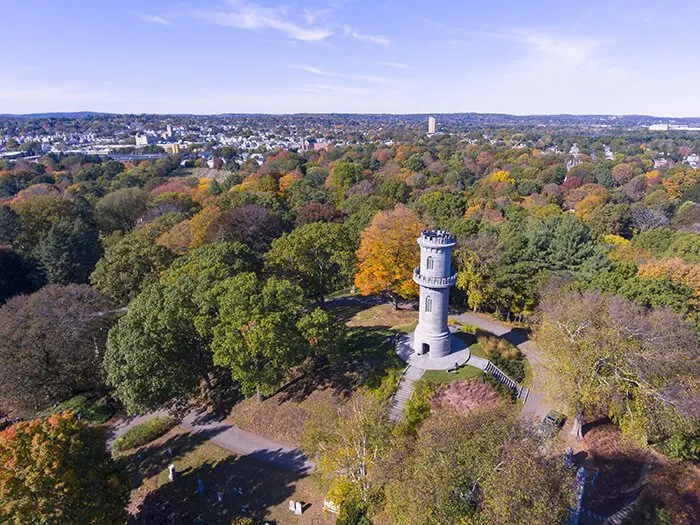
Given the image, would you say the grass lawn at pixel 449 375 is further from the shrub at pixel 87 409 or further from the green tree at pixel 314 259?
the shrub at pixel 87 409

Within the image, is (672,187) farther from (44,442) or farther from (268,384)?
(44,442)

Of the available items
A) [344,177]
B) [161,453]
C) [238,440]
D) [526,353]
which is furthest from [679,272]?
[344,177]

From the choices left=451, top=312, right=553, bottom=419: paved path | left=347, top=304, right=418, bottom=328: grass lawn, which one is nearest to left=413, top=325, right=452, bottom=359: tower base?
left=451, top=312, right=553, bottom=419: paved path

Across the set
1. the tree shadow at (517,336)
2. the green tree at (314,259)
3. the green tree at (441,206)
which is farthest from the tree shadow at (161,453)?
the green tree at (441,206)

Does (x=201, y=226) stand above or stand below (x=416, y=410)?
above

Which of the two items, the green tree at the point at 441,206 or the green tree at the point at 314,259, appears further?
the green tree at the point at 441,206

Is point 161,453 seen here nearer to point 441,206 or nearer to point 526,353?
point 526,353

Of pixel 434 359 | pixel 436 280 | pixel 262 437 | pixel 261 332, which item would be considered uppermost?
pixel 436 280
